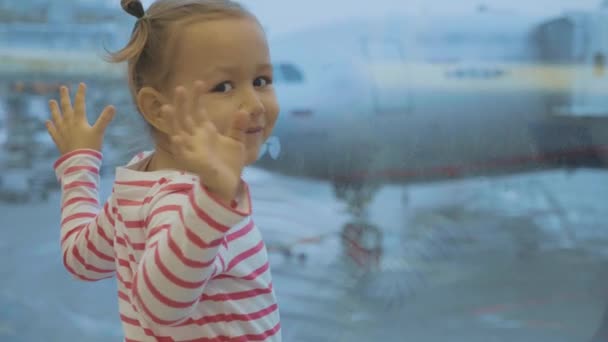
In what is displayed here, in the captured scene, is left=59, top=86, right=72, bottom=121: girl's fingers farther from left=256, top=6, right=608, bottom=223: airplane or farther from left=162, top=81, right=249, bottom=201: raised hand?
left=256, top=6, right=608, bottom=223: airplane

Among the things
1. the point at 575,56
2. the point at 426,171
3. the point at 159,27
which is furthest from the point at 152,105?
the point at 575,56

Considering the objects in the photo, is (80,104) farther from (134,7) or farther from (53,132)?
(134,7)

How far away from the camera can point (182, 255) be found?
0.43 m

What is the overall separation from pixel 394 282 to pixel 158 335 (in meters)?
2.19

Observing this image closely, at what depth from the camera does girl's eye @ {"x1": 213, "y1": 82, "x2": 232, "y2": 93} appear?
0.52m

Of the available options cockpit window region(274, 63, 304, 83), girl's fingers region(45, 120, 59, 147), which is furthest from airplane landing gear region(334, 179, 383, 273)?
girl's fingers region(45, 120, 59, 147)

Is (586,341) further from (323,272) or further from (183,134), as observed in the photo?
(183,134)

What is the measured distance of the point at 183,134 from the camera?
1.44 feet

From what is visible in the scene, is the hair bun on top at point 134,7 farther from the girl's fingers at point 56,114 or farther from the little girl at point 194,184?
the girl's fingers at point 56,114

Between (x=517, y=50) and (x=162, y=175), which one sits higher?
(x=162, y=175)

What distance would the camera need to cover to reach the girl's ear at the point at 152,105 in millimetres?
533

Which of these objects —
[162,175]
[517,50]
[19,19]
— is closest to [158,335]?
[162,175]

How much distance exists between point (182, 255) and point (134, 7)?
0.68 feet

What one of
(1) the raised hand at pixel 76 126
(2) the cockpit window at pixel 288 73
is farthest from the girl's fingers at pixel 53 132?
(2) the cockpit window at pixel 288 73
